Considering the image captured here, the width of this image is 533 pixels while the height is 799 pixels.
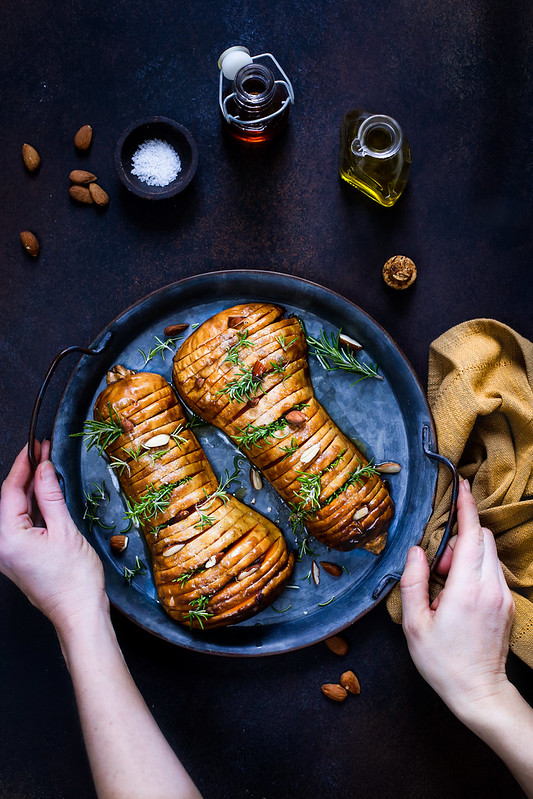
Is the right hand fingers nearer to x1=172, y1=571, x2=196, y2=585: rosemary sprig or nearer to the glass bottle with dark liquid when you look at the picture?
x1=172, y1=571, x2=196, y2=585: rosemary sprig

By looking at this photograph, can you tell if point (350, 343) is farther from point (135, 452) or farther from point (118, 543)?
point (118, 543)

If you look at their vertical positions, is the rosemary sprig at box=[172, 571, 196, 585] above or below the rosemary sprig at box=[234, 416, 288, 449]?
below

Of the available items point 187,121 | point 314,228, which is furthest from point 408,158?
point 187,121

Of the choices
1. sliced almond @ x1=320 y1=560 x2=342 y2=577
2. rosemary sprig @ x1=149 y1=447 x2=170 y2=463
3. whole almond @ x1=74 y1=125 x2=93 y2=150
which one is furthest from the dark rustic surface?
rosemary sprig @ x1=149 y1=447 x2=170 y2=463

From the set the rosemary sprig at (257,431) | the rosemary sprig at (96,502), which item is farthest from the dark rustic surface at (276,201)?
the rosemary sprig at (257,431)

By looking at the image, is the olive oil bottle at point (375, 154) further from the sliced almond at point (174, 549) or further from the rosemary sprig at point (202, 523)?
the sliced almond at point (174, 549)

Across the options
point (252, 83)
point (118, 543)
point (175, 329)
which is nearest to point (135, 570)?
point (118, 543)

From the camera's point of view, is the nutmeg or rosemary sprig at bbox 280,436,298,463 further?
the nutmeg
